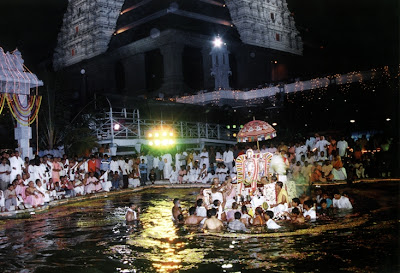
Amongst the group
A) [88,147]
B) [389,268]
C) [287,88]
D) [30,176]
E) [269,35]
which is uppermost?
[269,35]

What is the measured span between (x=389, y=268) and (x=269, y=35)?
45.6m

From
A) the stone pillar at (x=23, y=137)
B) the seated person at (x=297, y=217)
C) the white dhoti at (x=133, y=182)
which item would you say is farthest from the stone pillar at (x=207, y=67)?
the seated person at (x=297, y=217)

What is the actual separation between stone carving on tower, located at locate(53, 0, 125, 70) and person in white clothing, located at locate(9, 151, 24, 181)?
118 ft

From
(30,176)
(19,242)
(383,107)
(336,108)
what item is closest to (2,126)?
(30,176)

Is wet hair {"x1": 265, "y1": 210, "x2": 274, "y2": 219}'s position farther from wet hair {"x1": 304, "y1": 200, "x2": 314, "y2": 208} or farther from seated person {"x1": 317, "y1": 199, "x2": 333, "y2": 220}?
seated person {"x1": 317, "y1": 199, "x2": 333, "y2": 220}

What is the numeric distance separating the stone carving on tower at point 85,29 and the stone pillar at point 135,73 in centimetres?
757

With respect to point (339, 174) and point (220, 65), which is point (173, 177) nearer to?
point (339, 174)

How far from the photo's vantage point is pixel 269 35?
51.1 m

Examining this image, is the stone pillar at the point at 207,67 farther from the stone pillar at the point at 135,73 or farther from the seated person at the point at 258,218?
the seated person at the point at 258,218

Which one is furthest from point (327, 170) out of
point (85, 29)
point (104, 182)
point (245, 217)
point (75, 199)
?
point (85, 29)

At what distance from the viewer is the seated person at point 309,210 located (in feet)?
40.4

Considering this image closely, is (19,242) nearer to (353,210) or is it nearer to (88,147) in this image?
(353,210)

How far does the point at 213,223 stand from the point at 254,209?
1.52m

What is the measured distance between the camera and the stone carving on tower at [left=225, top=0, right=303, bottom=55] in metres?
48.8
